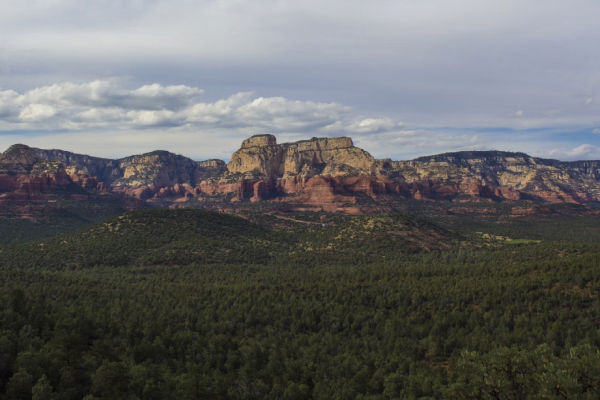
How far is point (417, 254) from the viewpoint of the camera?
13238 cm

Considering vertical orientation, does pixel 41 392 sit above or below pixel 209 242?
below

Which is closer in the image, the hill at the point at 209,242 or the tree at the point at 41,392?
the tree at the point at 41,392

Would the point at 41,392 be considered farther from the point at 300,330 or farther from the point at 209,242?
the point at 209,242

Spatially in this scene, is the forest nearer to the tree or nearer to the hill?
the tree

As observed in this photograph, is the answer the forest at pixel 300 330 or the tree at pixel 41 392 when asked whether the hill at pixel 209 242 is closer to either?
the forest at pixel 300 330

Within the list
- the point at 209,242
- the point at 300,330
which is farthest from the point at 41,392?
the point at 209,242

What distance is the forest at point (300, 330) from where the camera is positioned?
40812 mm

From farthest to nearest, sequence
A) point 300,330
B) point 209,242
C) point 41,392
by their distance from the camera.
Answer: point 209,242, point 300,330, point 41,392

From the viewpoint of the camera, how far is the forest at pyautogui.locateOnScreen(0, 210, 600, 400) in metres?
40.8

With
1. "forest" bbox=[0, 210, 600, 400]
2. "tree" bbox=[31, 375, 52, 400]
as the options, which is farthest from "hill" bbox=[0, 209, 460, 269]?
"tree" bbox=[31, 375, 52, 400]

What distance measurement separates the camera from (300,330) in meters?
67.5

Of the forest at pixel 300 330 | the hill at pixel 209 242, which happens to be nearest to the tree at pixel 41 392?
the forest at pixel 300 330

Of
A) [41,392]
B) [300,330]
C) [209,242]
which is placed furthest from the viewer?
[209,242]

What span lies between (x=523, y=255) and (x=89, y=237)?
117 m
